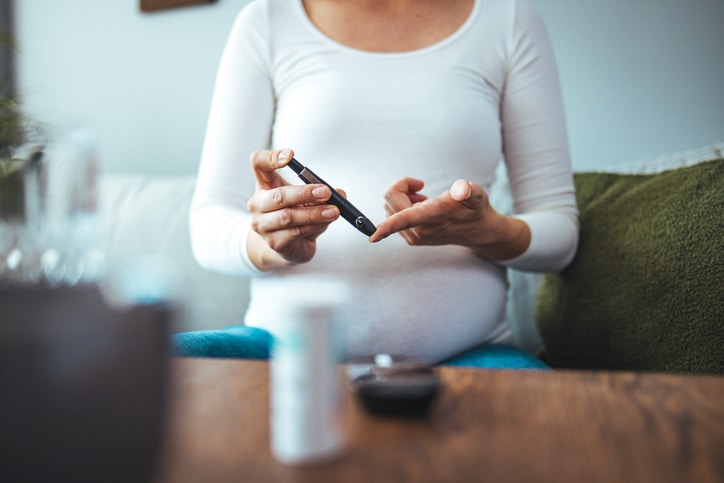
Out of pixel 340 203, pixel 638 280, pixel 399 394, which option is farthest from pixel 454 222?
pixel 399 394

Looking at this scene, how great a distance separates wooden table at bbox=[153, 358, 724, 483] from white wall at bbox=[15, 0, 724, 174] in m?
0.83

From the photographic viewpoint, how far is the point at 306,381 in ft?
1.13

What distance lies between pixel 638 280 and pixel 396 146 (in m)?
0.40

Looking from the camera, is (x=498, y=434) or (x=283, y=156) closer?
(x=498, y=434)

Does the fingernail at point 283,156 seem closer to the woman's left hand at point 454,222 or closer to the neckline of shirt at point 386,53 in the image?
the woman's left hand at point 454,222

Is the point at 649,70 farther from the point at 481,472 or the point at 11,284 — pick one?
the point at 11,284

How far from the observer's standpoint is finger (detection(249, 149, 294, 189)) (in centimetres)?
75

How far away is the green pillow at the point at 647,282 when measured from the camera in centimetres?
87

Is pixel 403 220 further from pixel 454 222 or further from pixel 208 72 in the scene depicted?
pixel 208 72

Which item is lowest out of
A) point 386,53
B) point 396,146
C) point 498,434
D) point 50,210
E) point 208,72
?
point 498,434

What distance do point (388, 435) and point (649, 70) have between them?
3.83ft

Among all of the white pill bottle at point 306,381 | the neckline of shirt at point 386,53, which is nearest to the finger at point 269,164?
the neckline of shirt at point 386,53

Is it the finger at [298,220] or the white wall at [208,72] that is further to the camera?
the white wall at [208,72]

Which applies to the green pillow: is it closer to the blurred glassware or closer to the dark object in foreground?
the dark object in foreground
